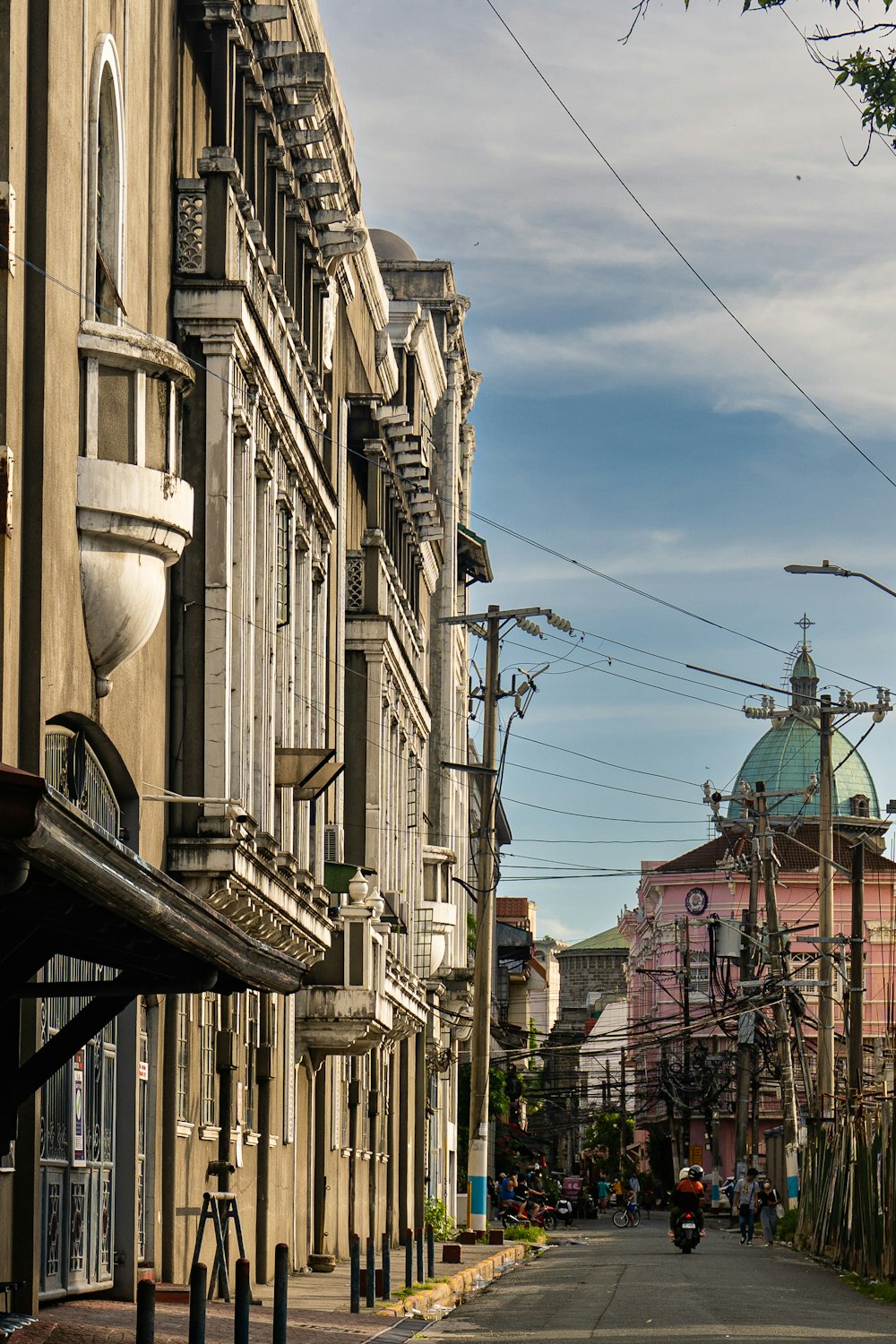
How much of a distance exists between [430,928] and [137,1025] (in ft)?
85.6

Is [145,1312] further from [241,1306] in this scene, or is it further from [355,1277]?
[355,1277]

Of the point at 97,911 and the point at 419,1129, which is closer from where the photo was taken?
the point at 97,911

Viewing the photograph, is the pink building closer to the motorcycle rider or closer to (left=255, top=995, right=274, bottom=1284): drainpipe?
the motorcycle rider

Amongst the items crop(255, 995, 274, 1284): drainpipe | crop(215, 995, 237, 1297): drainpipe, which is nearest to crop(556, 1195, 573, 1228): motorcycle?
crop(255, 995, 274, 1284): drainpipe

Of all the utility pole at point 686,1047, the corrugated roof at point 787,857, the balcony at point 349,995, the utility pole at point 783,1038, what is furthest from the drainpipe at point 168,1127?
the corrugated roof at point 787,857

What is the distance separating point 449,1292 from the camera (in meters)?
24.9

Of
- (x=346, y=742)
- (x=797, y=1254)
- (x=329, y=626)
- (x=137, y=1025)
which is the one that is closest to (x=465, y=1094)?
(x=797, y=1254)

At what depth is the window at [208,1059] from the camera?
2073 centimetres

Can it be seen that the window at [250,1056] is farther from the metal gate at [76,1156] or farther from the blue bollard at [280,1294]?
the blue bollard at [280,1294]

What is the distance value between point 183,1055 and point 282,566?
22.2ft

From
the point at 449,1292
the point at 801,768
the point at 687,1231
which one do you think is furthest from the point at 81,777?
the point at 801,768

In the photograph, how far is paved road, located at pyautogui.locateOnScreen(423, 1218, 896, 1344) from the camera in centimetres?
1927

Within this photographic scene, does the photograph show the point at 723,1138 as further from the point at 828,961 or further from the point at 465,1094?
the point at 828,961

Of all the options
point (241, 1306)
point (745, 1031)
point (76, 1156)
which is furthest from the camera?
point (745, 1031)
